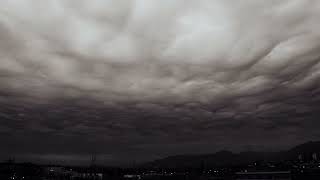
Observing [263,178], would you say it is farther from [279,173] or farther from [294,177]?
[294,177]

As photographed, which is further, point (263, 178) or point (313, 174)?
point (263, 178)

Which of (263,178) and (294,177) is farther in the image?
(263,178)

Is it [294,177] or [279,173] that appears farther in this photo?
[279,173]

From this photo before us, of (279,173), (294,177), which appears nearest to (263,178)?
(279,173)

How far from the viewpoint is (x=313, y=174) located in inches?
6344

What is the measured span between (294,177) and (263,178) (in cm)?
2603

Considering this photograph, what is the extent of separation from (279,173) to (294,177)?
15.8 meters

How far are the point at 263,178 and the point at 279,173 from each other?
11.5 metres

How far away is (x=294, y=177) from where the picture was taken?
16862 centimetres

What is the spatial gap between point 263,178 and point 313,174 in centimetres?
3597

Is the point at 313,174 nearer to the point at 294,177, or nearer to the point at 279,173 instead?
the point at 294,177

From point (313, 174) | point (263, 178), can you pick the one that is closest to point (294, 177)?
point (313, 174)

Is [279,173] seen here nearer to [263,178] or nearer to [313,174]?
[263,178]
